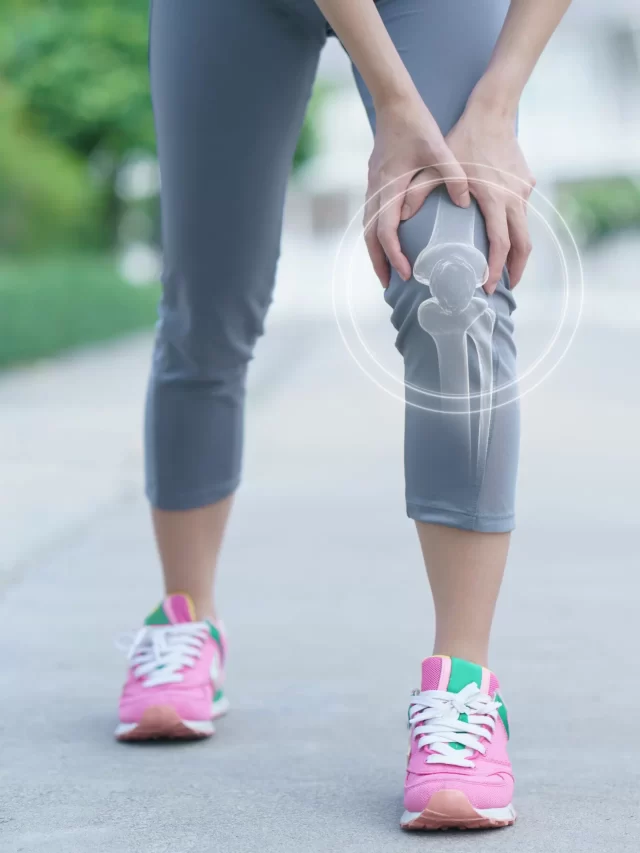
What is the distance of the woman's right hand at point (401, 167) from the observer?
155cm

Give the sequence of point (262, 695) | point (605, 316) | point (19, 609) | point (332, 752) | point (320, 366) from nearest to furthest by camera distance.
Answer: point (332, 752), point (262, 695), point (19, 609), point (320, 366), point (605, 316)

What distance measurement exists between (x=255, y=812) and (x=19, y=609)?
139cm

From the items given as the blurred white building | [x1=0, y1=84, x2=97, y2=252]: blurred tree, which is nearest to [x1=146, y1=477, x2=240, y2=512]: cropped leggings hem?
[x1=0, y1=84, x2=97, y2=252]: blurred tree

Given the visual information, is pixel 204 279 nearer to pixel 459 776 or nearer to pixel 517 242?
pixel 517 242

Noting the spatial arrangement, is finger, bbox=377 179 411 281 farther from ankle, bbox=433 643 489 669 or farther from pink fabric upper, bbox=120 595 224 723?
pink fabric upper, bbox=120 595 224 723

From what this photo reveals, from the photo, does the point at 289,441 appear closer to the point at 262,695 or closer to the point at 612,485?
the point at 612,485

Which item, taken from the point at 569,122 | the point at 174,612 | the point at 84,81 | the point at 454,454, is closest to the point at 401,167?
the point at 454,454

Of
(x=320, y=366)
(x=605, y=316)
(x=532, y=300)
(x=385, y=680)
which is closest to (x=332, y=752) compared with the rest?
(x=385, y=680)

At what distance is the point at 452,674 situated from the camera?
1.59 meters

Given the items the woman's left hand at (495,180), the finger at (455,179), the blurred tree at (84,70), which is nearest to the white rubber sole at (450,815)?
the woman's left hand at (495,180)

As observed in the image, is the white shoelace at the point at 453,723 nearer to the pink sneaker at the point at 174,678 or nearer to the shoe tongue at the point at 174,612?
the pink sneaker at the point at 174,678

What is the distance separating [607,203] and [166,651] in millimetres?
34551

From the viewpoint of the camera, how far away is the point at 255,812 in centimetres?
161

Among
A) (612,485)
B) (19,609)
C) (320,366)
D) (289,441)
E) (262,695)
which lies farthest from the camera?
(320,366)
